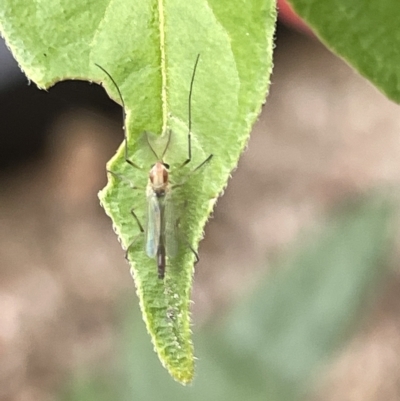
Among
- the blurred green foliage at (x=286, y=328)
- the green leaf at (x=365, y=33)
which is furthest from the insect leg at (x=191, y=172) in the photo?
the blurred green foliage at (x=286, y=328)

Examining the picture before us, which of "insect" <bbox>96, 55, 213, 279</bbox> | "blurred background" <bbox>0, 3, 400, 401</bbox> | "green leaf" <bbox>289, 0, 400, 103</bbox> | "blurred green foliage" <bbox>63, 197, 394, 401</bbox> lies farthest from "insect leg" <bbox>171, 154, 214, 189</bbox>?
"blurred background" <bbox>0, 3, 400, 401</bbox>

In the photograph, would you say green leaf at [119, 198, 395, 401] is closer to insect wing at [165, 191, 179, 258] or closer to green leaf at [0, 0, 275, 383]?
insect wing at [165, 191, 179, 258]

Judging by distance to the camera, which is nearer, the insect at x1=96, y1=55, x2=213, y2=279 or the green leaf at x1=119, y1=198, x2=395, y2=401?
the insect at x1=96, y1=55, x2=213, y2=279

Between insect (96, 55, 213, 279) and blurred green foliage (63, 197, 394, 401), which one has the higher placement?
insect (96, 55, 213, 279)

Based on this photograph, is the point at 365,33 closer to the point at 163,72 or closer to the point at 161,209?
the point at 163,72

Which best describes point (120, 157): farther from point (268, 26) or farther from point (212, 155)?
point (268, 26)
